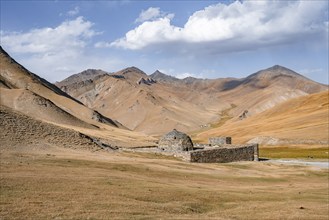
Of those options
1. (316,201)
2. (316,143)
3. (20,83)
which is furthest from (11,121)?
(20,83)

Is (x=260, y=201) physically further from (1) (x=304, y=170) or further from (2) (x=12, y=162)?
(1) (x=304, y=170)

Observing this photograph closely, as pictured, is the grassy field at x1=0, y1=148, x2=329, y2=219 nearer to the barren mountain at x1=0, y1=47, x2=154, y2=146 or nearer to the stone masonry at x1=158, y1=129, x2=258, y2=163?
the stone masonry at x1=158, y1=129, x2=258, y2=163

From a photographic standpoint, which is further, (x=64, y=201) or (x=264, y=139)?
(x=264, y=139)

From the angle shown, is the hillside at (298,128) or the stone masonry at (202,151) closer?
the stone masonry at (202,151)

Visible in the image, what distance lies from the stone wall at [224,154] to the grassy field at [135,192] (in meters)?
9.95

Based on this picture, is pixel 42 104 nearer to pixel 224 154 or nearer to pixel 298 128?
pixel 298 128

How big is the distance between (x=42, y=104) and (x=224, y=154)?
3437 inches

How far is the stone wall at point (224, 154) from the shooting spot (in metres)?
57.1

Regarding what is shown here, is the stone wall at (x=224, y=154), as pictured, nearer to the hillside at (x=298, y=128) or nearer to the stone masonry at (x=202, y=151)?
the stone masonry at (x=202, y=151)

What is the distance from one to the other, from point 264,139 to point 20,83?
94687 mm

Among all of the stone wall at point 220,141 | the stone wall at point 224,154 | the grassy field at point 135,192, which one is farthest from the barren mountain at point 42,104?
the grassy field at point 135,192

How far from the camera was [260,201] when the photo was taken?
31031 millimetres

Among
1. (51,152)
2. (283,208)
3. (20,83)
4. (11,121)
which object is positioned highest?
(20,83)

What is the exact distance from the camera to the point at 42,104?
13675 centimetres
